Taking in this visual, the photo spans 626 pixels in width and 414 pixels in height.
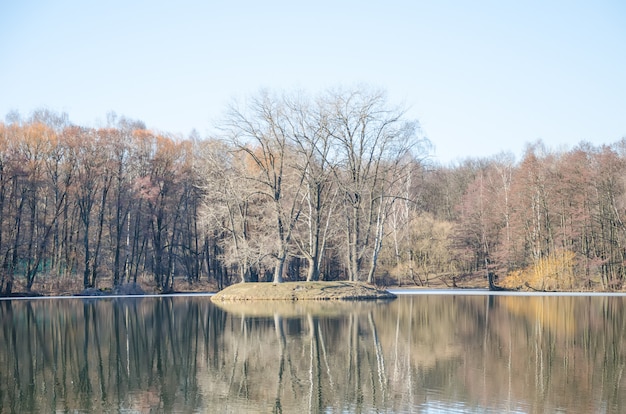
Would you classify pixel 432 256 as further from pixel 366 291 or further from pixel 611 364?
pixel 611 364

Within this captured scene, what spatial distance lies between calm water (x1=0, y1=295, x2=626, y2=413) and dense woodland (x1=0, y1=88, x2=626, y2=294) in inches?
672

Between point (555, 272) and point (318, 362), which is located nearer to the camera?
point (318, 362)

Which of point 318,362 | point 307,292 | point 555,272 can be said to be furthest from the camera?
point 555,272

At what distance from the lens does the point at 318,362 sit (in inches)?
739

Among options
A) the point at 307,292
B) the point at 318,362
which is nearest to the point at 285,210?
the point at 307,292

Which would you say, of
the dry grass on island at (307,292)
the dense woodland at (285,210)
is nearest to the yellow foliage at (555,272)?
the dense woodland at (285,210)

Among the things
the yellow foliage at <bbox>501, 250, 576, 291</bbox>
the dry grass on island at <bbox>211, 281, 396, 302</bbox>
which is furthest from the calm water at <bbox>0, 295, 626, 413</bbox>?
the yellow foliage at <bbox>501, 250, 576, 291</bbox>

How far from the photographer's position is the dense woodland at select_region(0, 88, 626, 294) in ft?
163

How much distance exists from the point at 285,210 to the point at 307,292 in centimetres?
838

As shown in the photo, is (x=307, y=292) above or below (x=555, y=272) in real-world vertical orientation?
below

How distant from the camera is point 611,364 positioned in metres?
18.1

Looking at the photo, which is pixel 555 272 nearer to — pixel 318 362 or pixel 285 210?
pixel 285 210

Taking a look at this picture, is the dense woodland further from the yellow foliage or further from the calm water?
the calm water

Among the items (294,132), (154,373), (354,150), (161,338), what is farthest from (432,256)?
(154,373)
